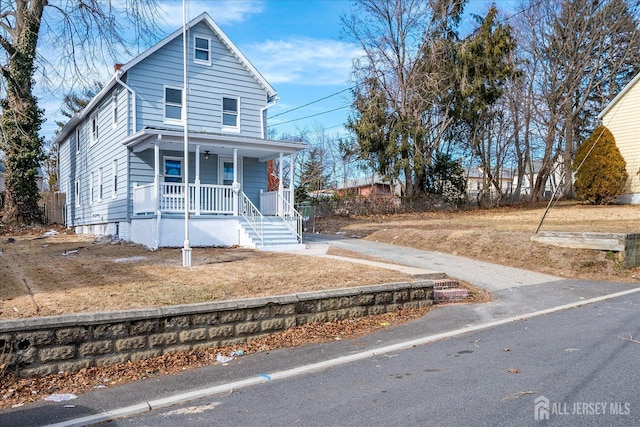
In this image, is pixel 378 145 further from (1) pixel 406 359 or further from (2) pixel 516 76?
(1) pixel 406 359

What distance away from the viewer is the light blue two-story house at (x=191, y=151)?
14320 mm

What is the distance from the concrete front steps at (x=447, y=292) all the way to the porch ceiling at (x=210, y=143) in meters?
8.66

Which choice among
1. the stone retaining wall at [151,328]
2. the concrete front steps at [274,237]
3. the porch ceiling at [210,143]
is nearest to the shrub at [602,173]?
the porch ceiling at [210,143]

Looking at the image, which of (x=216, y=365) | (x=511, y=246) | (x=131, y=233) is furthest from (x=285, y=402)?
(x=131, y=233)

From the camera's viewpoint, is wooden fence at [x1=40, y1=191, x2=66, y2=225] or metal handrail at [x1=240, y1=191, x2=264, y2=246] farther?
wooden fence at [x1=40, y1=191, x2=66, y2=225]

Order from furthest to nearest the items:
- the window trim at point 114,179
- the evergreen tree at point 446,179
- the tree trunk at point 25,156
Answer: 1. the evergreen tree at point 446,179
2. the tree trunk at point 25,156
3. the window trim at point 114,179

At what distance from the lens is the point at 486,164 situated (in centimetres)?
3238

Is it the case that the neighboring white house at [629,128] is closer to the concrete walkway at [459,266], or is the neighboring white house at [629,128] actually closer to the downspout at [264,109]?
the concrete walkway at [459,266]

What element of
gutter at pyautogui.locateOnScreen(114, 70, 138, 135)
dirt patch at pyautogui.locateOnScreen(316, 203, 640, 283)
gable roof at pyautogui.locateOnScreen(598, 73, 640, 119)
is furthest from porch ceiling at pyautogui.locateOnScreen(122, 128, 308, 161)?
gable roof at pyautogui.locateOnScreen(598, 73, 640, 119)

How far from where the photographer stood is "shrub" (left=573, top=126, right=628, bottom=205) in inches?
877

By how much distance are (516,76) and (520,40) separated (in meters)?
3.49

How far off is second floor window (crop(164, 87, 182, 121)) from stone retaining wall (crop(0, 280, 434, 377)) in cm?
1292

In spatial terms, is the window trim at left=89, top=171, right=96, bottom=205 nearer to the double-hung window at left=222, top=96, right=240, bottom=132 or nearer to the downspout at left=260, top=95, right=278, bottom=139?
the double-hung window at left=222, top=96, right=240, bottom=132
